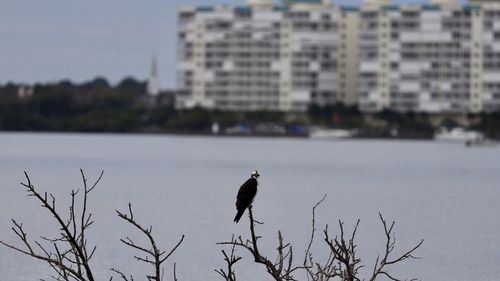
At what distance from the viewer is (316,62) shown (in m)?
179

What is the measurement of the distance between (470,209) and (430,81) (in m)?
127

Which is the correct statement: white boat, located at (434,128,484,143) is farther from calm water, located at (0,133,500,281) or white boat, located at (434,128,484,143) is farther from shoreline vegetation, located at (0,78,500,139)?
calm water, located at (0,133,500,281)

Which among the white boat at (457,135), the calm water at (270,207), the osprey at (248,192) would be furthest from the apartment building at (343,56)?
the osprey at (248,192)

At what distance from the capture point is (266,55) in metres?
184

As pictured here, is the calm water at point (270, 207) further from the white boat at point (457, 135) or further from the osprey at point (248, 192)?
the white boat at point (457, 135)

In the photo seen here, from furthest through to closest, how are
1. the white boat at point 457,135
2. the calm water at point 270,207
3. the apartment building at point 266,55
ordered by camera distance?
1. the apartment building at point 266,55
2. the white boat at point 457,135
3. the calm water at point 270,207

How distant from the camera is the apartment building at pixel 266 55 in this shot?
178875mm

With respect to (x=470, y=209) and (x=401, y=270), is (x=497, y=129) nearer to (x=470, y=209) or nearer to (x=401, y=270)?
(x=470, y=209)

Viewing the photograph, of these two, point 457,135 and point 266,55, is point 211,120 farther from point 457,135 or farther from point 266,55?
point 457,135

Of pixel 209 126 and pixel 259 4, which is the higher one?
pixel 259 4

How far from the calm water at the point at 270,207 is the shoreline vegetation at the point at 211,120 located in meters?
81.0

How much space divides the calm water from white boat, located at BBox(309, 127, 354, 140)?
8443 cm

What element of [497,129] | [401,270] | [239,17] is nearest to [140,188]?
[401,270]

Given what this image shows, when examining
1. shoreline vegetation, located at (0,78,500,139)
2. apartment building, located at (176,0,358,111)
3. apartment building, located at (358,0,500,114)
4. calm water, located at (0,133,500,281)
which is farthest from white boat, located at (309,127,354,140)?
calm water, located at (0,133,500,281)
